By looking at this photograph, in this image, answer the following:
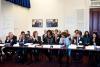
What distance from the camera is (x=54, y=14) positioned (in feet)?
34.3

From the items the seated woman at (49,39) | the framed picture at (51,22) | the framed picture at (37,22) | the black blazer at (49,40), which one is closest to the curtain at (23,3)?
the framed picture at (37,22)

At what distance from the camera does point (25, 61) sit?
25.2 feet

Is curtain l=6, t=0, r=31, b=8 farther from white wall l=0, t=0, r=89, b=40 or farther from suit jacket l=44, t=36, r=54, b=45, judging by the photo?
suit jacket l=44, t=36, r=54, b=45

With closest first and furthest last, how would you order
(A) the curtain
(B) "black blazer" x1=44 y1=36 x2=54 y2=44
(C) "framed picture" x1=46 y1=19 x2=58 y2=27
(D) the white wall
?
(B) "black blazer" x1=44 y1=36 x2=54 y2=44
(A) the curtain
(D) the white wall
(C) "framed picture" x1=46 y1=19 x2=58 y2=27

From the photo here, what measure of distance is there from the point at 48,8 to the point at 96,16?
2.46 m

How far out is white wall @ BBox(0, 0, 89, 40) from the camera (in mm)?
9852

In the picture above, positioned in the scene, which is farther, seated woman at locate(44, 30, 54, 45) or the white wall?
the white wall

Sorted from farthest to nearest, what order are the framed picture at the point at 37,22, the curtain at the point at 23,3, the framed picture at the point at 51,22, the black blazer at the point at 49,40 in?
the framed picture at the point at 37,22, the framed picture at the point at 51,22, the curtain at the point at 23,3, the black blazer at the point at 49,40

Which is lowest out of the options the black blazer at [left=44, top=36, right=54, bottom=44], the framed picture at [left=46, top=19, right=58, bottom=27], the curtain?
→ the black blazer at [left=44, top=36, right=54, bottom=44]

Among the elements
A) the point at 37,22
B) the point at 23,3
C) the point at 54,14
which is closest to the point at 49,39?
the point at 54,14

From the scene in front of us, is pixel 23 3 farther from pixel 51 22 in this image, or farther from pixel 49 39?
pixel 49 39

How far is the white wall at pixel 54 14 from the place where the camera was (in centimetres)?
985

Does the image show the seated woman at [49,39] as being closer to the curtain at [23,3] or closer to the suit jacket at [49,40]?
the suit jacket at [49,40]

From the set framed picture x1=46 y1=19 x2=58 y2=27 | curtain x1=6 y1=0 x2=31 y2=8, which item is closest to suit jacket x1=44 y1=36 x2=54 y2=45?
framed picture x1=46 y1=19 x2=58 y2=27
